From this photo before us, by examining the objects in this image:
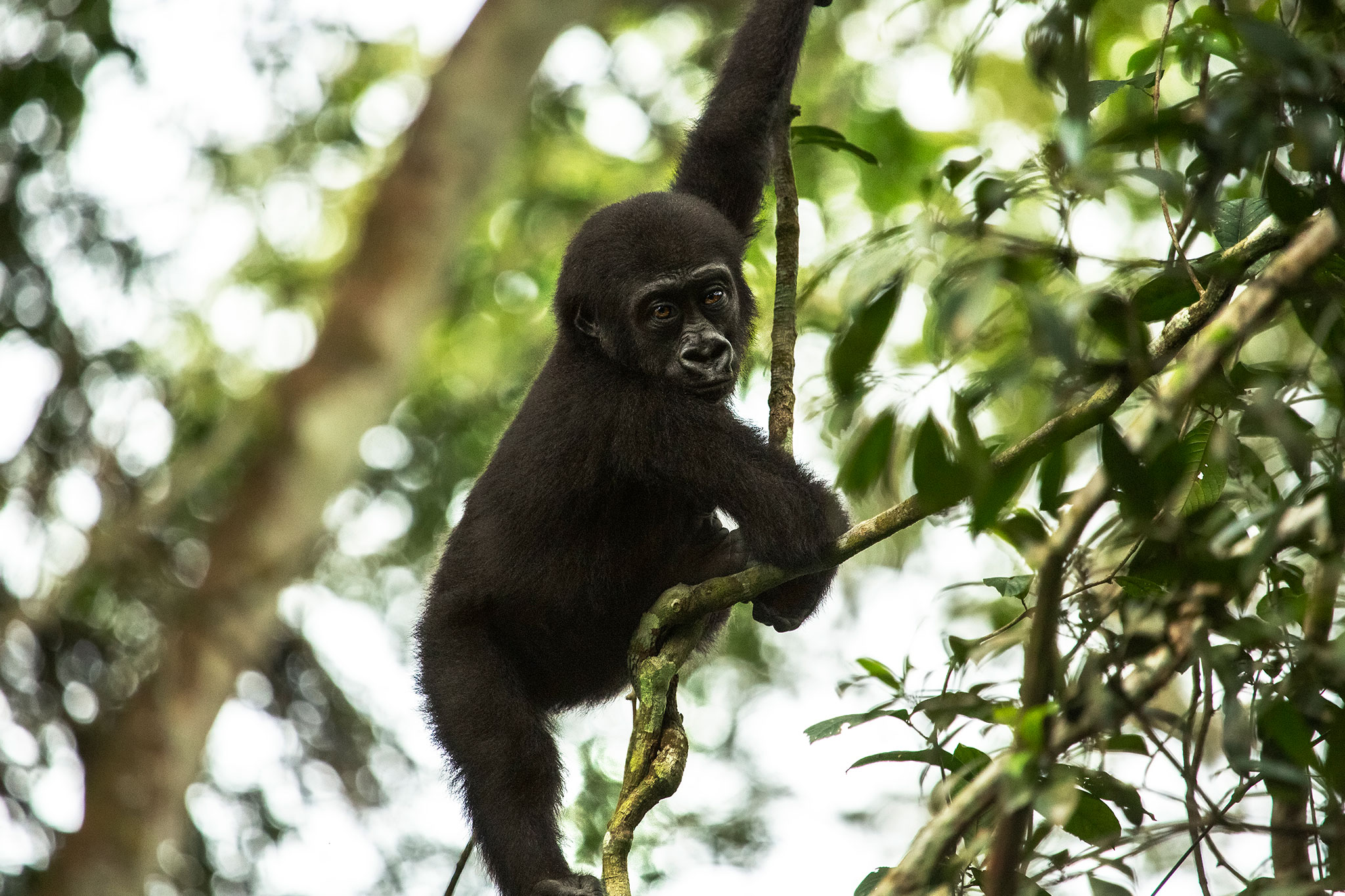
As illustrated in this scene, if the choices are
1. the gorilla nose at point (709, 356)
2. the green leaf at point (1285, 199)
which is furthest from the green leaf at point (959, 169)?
the gorilla nose at point (709, 356)

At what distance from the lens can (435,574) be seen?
5.66 metres

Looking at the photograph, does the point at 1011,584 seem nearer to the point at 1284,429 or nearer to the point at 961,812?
the point at 961,812

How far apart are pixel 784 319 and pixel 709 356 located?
1.85ft

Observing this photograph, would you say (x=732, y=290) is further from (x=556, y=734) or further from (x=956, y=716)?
(x=956, y=716)

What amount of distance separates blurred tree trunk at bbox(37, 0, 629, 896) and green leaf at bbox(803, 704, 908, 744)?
816 cm

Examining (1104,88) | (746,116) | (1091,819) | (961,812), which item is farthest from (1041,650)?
(746,116)

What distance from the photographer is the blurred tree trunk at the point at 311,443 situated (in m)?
10.1

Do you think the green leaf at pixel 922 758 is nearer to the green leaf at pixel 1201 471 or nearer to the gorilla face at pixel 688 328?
the green leaf at pixel 1201 471

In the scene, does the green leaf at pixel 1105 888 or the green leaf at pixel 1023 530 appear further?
the green leaf at pixel 1023 530

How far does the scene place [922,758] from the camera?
3.09 metres

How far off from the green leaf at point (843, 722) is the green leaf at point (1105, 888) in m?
0.89

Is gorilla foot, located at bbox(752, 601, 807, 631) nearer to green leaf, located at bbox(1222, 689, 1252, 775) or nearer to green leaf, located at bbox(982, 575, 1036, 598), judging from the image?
green leaf, located at bbox(982, 575, 1036, 598)

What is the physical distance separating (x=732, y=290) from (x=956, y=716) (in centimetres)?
262

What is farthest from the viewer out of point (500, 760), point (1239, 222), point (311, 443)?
point (311, 443)
